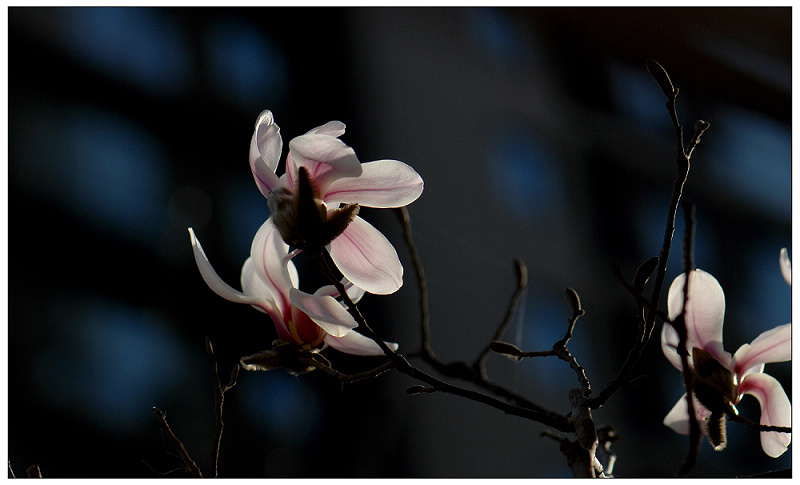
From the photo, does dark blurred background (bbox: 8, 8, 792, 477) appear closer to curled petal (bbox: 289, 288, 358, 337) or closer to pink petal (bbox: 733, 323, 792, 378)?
pink petal (bbox: 733, 323, 792, 378)

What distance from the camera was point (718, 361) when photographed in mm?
420

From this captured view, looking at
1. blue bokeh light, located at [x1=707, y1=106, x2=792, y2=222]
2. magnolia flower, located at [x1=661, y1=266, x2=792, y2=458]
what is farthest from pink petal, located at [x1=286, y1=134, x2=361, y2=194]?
blue bokeh light, located at [x1=707, y1=106, x2=792, y2=222]

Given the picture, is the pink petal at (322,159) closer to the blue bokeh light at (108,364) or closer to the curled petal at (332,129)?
the curled petal at (332,129)

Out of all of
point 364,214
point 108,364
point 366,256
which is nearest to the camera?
point 366,256

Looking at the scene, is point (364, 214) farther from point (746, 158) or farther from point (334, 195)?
point (334, 195)

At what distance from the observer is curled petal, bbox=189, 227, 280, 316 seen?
0.41 metres

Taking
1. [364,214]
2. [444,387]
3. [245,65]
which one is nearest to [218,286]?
[444,387]

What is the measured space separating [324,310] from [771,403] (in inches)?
12.3

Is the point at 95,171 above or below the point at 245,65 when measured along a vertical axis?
below

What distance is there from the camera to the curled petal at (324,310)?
1.20ft

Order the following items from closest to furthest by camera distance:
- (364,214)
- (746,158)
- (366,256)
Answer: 1. (366,256)
2. (746,158)
3. (364,214)

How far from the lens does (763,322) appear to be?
137cm

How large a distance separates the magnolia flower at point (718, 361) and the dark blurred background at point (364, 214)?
1.29 m

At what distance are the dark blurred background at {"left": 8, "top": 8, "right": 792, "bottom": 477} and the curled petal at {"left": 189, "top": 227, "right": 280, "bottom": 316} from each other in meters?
1.33
